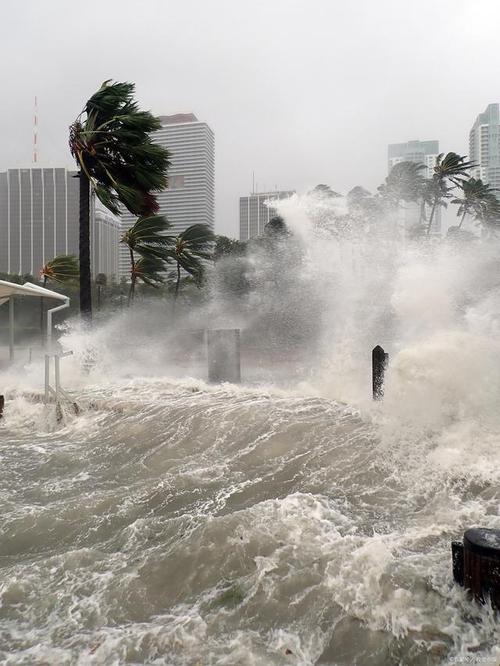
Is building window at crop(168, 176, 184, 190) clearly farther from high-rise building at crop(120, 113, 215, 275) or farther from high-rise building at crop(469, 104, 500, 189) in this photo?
high-rise building at crop(469, 104, 500, 189)

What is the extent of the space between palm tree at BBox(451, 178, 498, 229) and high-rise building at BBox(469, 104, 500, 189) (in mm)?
9359

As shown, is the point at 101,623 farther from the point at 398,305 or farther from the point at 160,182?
the point at 160,182

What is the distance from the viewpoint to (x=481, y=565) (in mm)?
2830

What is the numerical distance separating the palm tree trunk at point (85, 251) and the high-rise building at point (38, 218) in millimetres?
32613

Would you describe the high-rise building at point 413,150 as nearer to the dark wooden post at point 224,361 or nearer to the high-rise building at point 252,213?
the high-rise building at point 252,213

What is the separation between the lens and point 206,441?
249 inches

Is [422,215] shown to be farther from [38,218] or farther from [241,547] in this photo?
[241,547]

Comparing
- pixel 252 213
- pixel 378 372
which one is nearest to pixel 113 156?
pixel 378 372

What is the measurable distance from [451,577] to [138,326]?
18.6 m

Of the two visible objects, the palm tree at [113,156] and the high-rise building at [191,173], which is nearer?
the palm tree at [113,156]

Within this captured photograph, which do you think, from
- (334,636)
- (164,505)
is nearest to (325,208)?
(164,505)

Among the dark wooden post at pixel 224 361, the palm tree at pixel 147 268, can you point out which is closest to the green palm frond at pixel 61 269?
the palm tree at pixel 147 268

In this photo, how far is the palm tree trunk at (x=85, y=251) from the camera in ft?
39.7

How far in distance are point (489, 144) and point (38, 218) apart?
1670 inches
